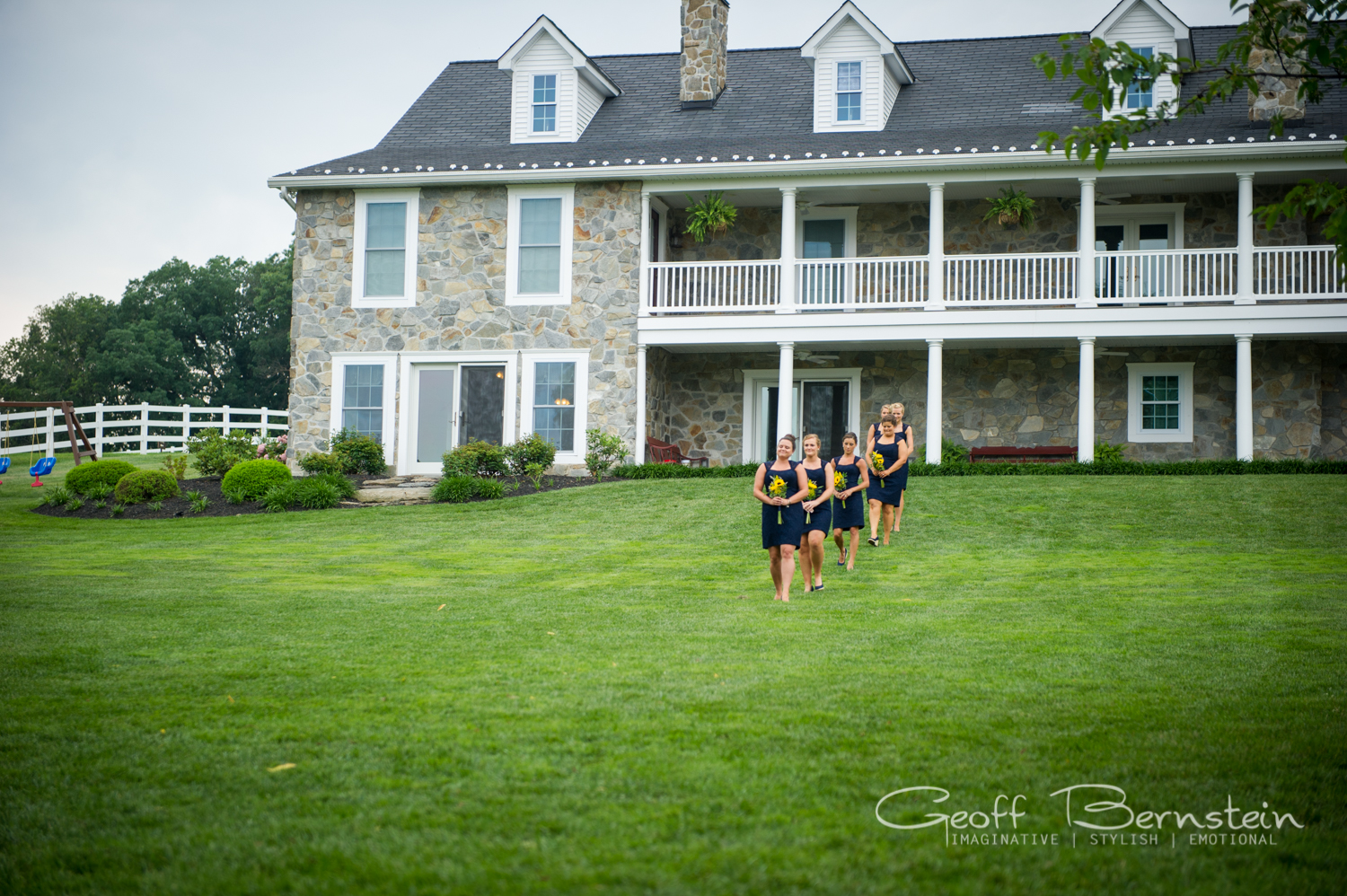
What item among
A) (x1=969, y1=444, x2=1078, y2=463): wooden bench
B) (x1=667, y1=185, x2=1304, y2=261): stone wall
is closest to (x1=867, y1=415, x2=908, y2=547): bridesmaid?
(x1=969, y1=444, x2=1078, y2=463): wooden bench

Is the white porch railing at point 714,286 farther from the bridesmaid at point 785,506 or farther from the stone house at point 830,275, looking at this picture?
the bridesmaid at point 785,506

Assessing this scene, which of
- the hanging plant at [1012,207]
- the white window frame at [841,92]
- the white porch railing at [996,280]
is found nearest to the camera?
the white porch railing at [996,280]

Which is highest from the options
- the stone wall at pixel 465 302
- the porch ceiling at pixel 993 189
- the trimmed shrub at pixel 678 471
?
the porch ceiling at pixel 993 189

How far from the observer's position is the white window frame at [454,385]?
18.7m

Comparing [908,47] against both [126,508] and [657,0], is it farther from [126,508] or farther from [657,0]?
[657,0]

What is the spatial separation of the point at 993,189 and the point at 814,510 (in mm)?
11554

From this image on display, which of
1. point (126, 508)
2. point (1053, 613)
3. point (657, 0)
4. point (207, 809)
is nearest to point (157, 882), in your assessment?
point (207, 809)

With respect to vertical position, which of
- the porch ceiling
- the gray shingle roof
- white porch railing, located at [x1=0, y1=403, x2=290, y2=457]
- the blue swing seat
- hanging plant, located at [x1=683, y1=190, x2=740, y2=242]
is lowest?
the blue swing seat

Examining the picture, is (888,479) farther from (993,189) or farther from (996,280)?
(993,189)

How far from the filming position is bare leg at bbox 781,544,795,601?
8.37 m

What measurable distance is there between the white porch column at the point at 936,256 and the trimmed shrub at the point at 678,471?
4059 millimetres

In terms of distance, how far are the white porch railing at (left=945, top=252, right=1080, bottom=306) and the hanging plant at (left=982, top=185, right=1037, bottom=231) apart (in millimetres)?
622

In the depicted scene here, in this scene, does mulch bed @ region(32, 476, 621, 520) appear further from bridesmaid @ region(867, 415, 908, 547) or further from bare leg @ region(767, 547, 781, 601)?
bare leg @ region(767, 547, 781, 601)

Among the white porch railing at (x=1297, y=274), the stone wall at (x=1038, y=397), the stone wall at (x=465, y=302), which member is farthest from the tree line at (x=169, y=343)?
the white porch railing at (x=1297, y=274)
